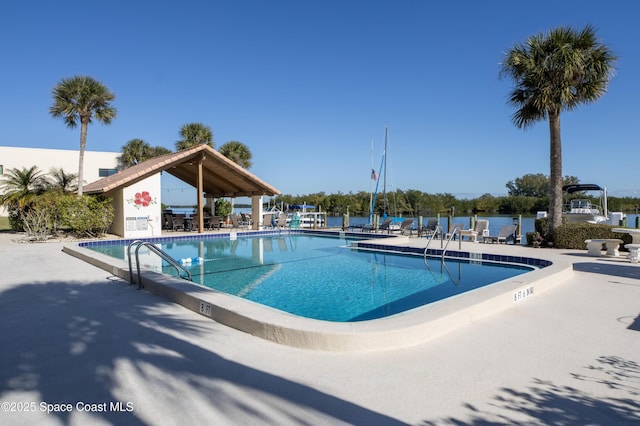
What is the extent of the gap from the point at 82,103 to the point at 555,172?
849 inches

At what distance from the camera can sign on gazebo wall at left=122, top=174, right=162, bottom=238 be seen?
16109 millimetres

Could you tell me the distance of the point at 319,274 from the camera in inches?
354

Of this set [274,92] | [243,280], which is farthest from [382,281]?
[274,92]

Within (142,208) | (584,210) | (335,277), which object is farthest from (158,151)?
(584,210)

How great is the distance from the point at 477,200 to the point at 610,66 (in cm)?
3800

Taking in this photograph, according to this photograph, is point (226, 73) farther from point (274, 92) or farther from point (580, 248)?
point (580, 248)

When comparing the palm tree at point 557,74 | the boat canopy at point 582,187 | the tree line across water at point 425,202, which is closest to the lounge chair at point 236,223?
the palm tree at point 557,74

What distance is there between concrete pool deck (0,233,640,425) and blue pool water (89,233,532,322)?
1997 mm

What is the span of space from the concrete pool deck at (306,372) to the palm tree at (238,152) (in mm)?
26265

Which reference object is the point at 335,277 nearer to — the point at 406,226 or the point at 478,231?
the point at 406,226

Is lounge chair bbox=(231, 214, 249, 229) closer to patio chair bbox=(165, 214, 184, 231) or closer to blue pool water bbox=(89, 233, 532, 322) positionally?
patio chair bbox=(165, 214, 184, 231)

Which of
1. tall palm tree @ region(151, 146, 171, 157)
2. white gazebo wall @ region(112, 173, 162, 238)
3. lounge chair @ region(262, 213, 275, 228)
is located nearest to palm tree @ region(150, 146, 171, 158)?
tall palm tree @ region(151, 146, 171, 157)

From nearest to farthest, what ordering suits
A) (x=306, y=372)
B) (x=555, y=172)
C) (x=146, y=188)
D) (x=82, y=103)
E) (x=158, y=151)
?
1. (x=306, y=372)
2. (x=555, y=172)
3. (x=146, y=188)
4. (x=82, y=103)
5. (x=158, y=151)

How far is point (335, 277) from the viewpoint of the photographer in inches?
340
